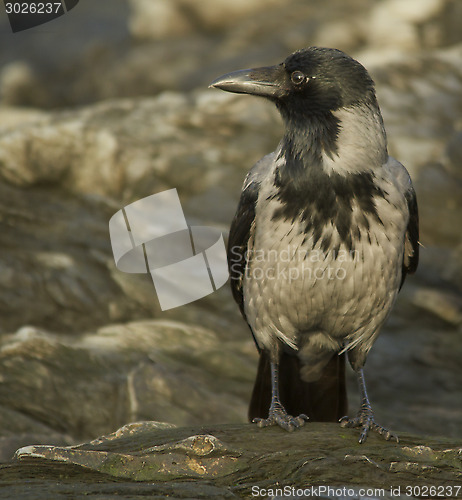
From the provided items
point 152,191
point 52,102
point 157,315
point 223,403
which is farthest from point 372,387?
point 52,102

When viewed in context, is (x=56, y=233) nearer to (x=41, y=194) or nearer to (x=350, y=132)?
(x=41, y=194)

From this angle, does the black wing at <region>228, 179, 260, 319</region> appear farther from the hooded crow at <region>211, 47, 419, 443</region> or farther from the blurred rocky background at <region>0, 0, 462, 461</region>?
the blurred rocky background at <region>0, 0, 462, 461</region>

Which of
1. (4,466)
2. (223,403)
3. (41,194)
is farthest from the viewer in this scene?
(41,194)

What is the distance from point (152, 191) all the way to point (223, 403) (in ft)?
13.4

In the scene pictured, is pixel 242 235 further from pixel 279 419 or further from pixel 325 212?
pixel 279 419

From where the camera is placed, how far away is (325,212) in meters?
4.42

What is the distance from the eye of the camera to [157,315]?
293 inches

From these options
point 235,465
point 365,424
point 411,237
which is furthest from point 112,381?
point 411,237

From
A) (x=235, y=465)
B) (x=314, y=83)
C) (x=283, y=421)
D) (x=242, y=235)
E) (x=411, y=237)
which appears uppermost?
(x=314, y=83)

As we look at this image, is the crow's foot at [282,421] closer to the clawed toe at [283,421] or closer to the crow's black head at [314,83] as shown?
the clawed toe at [283,421]

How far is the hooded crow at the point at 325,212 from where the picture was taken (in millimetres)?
4414

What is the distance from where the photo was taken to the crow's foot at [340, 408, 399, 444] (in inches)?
167

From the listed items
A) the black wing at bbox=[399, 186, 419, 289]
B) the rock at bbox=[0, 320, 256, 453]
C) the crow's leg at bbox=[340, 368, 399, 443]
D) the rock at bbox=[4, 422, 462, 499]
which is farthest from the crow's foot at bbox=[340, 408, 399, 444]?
the rock at bbox=[0, 320, 256, 453]

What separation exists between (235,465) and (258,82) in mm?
2386
